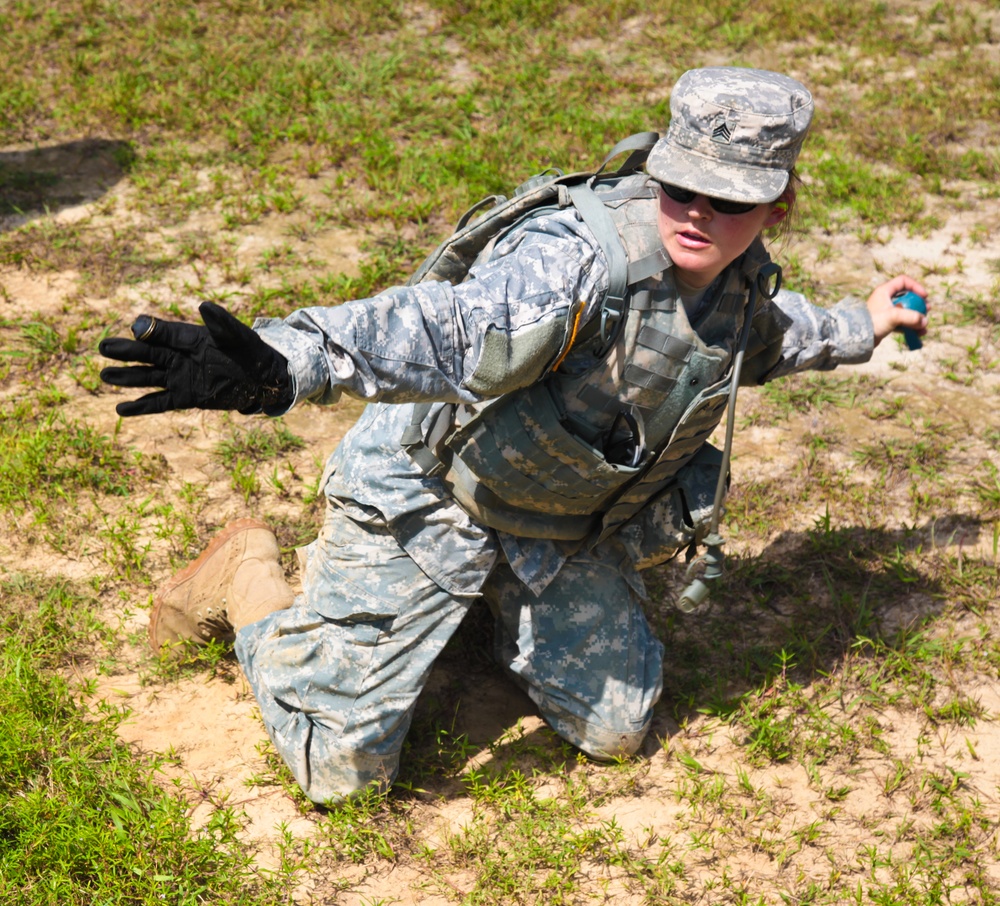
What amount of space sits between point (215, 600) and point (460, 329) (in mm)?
1500

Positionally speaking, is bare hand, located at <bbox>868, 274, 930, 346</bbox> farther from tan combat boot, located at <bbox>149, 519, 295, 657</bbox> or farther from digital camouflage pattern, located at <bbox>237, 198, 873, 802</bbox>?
tan combat boot, located at <bbox>149, 519, 295, 657</bbox>


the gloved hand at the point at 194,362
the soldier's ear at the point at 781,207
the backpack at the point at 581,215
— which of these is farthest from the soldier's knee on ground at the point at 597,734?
the gloved hand at the point at 194,362

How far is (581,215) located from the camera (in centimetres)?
272

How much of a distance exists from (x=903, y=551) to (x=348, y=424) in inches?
83.7

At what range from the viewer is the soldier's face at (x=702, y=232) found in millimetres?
2680

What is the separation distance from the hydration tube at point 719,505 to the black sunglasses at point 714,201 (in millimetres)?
344

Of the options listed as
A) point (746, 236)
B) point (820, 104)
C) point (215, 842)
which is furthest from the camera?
point (820, 104)

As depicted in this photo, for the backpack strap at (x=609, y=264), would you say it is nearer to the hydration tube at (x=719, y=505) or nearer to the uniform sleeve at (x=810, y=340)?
the hydration tube at (x=719, y=505)

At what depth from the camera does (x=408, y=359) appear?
236 cm

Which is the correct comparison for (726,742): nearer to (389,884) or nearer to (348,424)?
(389,884)

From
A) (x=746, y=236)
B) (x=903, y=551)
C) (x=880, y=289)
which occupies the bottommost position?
(x=903, y=551)

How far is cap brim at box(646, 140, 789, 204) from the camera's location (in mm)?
2613

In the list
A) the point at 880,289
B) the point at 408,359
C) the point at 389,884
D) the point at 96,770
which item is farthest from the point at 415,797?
the point at 880,289

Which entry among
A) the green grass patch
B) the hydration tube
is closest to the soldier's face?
the hydration tube
